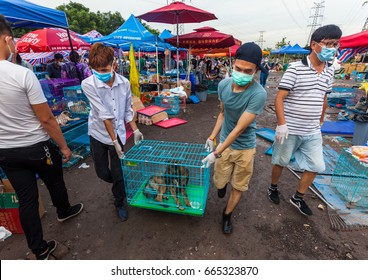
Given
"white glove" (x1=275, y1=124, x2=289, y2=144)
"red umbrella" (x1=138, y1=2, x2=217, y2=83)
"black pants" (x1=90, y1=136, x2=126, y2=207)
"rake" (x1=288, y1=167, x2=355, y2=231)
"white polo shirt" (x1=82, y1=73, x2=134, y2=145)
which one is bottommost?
"rake" (x1=288, y1=167, x2=355, y2=231)

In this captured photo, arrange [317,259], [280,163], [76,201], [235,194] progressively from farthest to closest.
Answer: [76,201]
[280,163]
[235,194]
[317,259]

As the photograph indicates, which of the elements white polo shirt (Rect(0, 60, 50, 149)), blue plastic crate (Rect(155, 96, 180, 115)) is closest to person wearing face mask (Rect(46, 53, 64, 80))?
blue plastic crate (Rect(155, 96, 180, 115))

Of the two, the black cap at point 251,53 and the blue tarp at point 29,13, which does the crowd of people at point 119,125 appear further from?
the blue tarp at point 29,13

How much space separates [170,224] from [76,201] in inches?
61.4

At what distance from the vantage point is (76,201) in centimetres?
305

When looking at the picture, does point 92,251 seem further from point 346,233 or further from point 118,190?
point 346,233

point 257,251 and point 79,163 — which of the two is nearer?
point 257,251

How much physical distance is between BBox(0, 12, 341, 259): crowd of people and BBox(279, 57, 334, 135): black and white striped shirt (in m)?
0.01

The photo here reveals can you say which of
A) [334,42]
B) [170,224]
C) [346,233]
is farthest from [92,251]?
[334,42]

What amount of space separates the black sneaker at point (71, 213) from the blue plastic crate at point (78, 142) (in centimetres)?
143

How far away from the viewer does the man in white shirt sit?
1574 mm

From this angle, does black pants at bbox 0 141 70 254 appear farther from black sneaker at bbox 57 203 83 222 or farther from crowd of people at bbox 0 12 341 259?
black sneaker at bbox 57 203 83 222

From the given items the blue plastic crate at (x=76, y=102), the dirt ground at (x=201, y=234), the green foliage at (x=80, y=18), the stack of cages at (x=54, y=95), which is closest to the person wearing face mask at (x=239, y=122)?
the dirt ground at (x=201, y=234)

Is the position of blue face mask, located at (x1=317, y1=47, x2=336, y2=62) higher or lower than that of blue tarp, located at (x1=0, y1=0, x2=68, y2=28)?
lower
